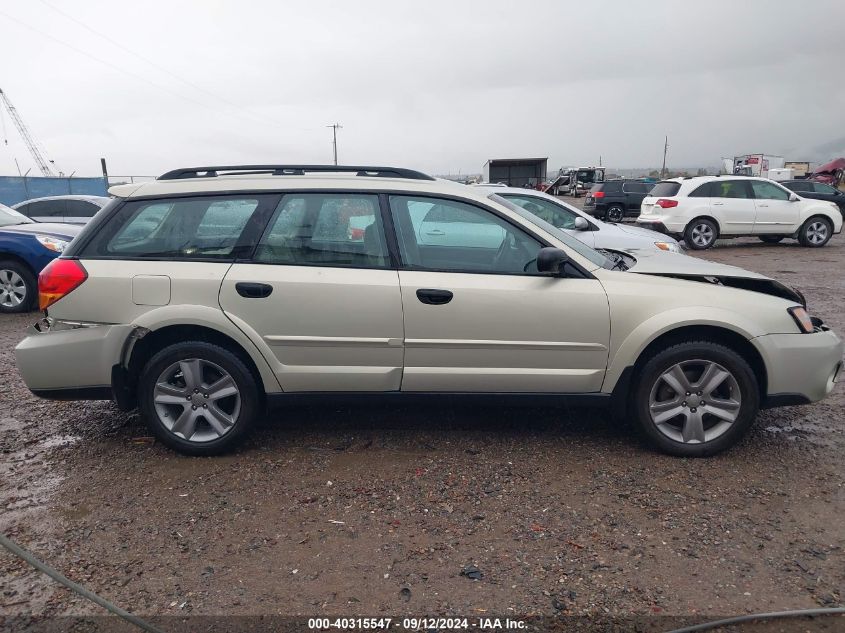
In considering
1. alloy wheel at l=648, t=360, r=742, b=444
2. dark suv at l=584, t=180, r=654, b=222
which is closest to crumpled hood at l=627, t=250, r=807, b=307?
alloy wheel at l=648, t=360, r=742, b=444

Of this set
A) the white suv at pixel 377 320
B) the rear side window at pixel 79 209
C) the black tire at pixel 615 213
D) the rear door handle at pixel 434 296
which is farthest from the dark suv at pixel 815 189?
the rear side window at pixel 79 209

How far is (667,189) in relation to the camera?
14414 millimetres

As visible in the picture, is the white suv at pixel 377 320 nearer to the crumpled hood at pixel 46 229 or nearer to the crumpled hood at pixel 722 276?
the crumpled hood at pixel 722 276

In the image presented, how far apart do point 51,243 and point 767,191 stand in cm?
1455

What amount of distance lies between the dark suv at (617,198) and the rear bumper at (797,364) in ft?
67.4

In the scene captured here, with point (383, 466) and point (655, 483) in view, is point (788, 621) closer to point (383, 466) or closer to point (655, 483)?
point (655, 483)

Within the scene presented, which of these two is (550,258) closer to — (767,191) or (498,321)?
(498,321)

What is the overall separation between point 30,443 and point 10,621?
6.23 ft

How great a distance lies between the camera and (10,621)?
92.0 inches

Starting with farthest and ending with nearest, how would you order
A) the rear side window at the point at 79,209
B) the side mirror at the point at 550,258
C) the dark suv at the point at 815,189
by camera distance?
the dark suv at the point at 815,189
the rear side window at the point at 79,209
the side mirror at the point at 550,258

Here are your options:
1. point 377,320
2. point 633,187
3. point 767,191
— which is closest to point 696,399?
point 377,320

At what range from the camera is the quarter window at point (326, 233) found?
11.7 ft

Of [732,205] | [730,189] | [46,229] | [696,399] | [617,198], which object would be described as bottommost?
[696,399]

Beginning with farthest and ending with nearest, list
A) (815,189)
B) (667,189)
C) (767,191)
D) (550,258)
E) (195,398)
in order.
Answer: (815,189)
(667,189)
(767,191)
(195,398)
(550,258)
